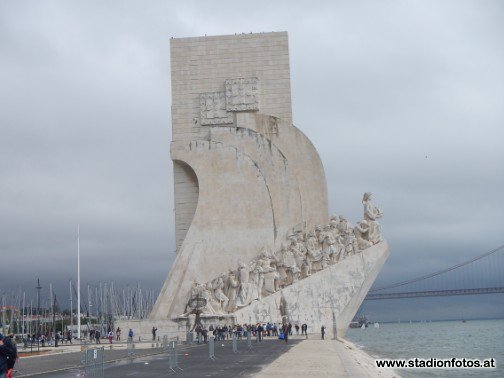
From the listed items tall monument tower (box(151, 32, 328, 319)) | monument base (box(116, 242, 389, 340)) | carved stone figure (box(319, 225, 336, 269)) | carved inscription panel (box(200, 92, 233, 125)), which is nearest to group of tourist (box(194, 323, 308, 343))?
monument base (box(116, 242, 389, 340))

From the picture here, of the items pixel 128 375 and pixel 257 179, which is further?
pixel 257 179

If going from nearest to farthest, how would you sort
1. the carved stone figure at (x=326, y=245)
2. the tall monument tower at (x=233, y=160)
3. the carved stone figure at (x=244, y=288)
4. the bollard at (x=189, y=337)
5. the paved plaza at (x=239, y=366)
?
the paved plaza at (x=239, y=366)
the bollard at (x=189, y=337)
the carved stone figure at (x=244, y=288)
the carved stone figure at (x=326, y=245)
the tall monument tower at (x=233, y=160)

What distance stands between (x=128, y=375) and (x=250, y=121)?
52.3 ft

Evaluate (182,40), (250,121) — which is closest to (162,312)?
(250,121)

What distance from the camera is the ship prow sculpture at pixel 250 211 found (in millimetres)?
20953

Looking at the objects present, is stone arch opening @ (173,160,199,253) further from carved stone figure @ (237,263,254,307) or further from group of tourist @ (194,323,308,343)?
group of tourist @ (194,323,308,343)

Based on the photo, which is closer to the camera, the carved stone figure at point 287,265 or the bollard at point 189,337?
the bollard at point 189,337

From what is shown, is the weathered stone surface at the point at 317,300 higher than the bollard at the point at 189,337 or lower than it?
higher

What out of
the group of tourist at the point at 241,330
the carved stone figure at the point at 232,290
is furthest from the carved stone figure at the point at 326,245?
the carved stone figure at the point at 232,290

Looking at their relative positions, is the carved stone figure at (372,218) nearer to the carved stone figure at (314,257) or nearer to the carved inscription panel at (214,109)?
the carved stone figure at (314,257)

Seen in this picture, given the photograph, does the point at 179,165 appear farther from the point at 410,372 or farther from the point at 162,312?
the point at 410,372

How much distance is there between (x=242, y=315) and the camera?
2066 centimetres

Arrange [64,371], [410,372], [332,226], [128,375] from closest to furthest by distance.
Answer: [128,375] → [64,371] → [410,372] → [332,226]

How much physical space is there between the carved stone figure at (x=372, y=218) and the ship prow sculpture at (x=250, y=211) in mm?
32
